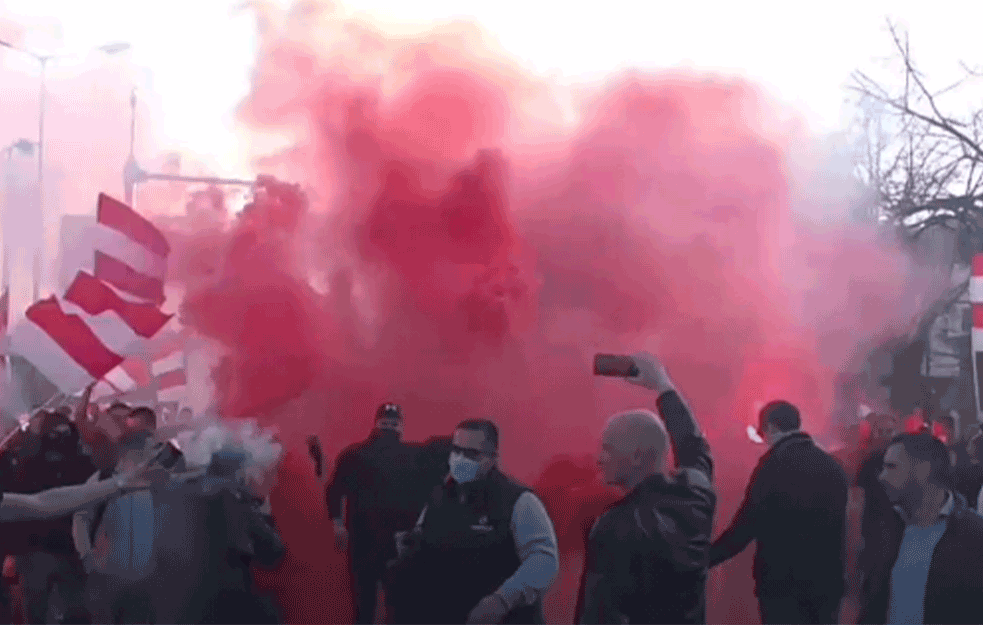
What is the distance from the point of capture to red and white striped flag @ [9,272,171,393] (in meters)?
11.4

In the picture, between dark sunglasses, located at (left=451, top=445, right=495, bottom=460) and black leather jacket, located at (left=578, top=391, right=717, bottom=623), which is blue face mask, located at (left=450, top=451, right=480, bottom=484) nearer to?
dark sunglasses, located at (left=451, top=445, right=495, bottom=460)

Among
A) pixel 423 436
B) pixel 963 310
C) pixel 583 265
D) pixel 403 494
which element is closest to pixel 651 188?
pixel 583 265

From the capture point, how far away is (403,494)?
10.8 m

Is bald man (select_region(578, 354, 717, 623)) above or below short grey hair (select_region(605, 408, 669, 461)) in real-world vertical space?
below

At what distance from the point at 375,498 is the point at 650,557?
4.74 m

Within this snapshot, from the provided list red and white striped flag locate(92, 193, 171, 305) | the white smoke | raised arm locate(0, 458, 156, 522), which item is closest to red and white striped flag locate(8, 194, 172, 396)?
red and white striped flag locate(92, 193, 171, 305)

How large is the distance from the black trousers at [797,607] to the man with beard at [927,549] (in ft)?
7.06

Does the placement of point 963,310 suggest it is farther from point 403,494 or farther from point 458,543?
point 458,543

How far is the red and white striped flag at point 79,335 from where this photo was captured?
11.4 m

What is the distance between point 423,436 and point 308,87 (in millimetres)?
3695

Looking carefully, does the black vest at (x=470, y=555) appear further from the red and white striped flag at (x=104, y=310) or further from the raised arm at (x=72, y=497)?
the red and white striped flag at (x=104, y=310)

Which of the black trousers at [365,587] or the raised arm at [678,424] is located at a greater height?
the raised arm at [678,424]

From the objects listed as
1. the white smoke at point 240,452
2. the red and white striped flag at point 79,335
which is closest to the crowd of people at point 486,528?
the white smoke at point 240,452

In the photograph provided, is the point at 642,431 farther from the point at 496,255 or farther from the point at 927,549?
the point at 496,255
